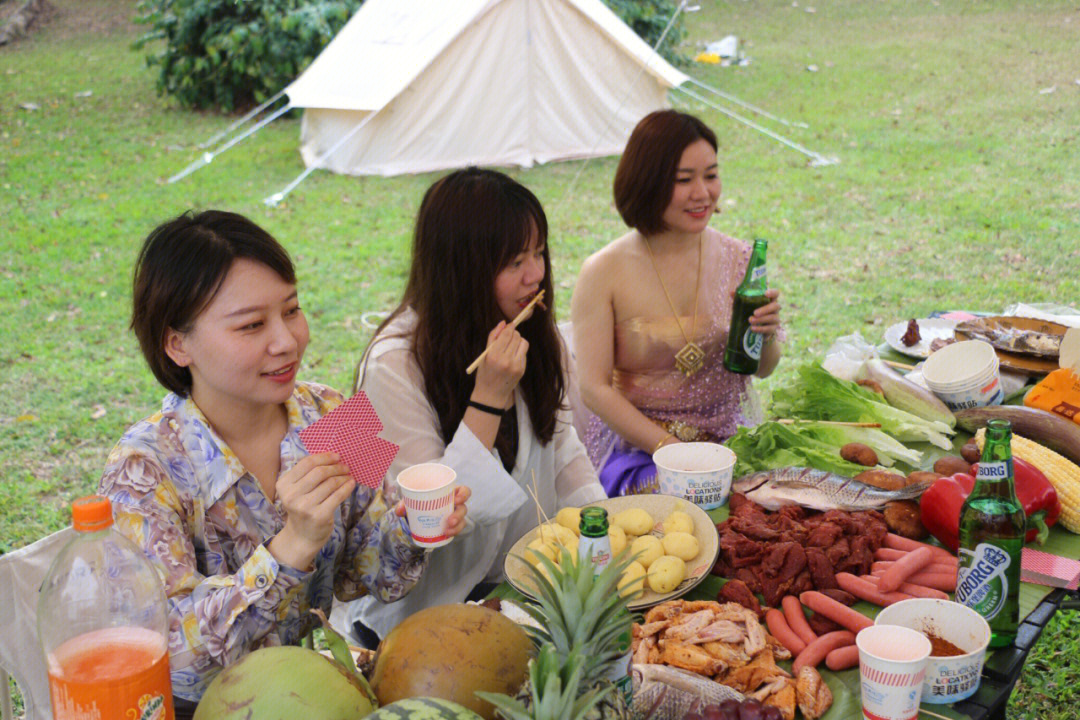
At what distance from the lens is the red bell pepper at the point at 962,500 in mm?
2385

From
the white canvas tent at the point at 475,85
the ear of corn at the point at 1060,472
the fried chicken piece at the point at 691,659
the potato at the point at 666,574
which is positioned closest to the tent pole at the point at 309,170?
the white canvas tent at the point at 475,85

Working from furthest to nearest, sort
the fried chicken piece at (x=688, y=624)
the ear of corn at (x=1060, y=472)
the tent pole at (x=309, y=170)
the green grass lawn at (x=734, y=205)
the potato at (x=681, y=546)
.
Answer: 1. the tent pole at (x=309, y=170)
2. the green grass lawn at (x=734, y=205)
3. the ear of corn at (x=1060, y=472)
4. the potato at (x=681, y=546)
5. the fried chicken piece at (x=688, y=624)

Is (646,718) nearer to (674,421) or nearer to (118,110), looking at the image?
(674,421)

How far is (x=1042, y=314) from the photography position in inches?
164

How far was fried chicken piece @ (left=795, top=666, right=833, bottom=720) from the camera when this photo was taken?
1846 mm

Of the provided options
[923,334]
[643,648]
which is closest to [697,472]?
[643,648]

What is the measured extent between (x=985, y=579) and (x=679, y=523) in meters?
0.70

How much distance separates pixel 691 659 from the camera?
192 centimetres

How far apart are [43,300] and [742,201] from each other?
615 centimetres

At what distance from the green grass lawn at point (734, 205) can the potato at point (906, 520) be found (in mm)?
1422

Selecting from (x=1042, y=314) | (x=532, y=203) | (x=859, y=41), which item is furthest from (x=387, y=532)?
(x=859, y=41)

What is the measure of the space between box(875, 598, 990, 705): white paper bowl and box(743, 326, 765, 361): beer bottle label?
1.56m

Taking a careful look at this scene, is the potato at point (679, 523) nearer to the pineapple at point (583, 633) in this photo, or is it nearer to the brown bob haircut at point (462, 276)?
the brown bob haircut at point (462, 276)

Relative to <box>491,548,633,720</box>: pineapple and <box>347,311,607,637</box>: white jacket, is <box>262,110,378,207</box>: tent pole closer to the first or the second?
<box>347,311,607,637</box>: white jacket
